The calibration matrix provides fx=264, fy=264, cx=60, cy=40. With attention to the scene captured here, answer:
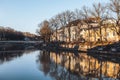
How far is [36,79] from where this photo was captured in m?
21.0

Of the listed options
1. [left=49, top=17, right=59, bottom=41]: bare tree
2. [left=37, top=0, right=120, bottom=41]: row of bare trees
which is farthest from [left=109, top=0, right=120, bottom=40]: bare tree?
[left=49, top=17, right=59, bottom=41]: bare tree

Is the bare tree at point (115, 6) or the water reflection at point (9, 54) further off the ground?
the bare tree at point (115, 6)

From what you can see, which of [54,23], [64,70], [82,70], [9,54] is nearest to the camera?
[82,70]

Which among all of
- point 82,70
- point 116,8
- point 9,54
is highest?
point 116,8

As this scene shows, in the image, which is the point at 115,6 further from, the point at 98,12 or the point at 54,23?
the point at 54,23

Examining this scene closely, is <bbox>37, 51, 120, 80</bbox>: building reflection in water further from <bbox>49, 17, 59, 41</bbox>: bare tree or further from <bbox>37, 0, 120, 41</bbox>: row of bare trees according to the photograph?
<bbox>49, 17, 59, 41</bbox>: bare tree

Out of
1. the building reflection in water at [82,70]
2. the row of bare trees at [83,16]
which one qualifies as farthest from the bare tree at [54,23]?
the building reflection in water at [82,70]

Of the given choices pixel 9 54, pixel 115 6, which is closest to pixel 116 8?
pixel 115 6

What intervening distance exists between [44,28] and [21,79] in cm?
7897

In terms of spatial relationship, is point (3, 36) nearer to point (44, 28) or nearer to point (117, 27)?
point (44, 28)

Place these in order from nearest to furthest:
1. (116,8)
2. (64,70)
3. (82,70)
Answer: (82,70), (64,70), (116,8)

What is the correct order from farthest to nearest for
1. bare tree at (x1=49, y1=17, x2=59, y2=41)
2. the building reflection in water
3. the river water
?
bare tree at (x1=49, y1=17, x2=59, y2=41), the river water, the building reflection in water

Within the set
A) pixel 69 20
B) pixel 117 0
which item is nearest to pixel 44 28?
pixel 69 20

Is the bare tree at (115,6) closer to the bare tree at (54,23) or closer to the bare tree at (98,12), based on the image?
the bare tree at (98,12)
